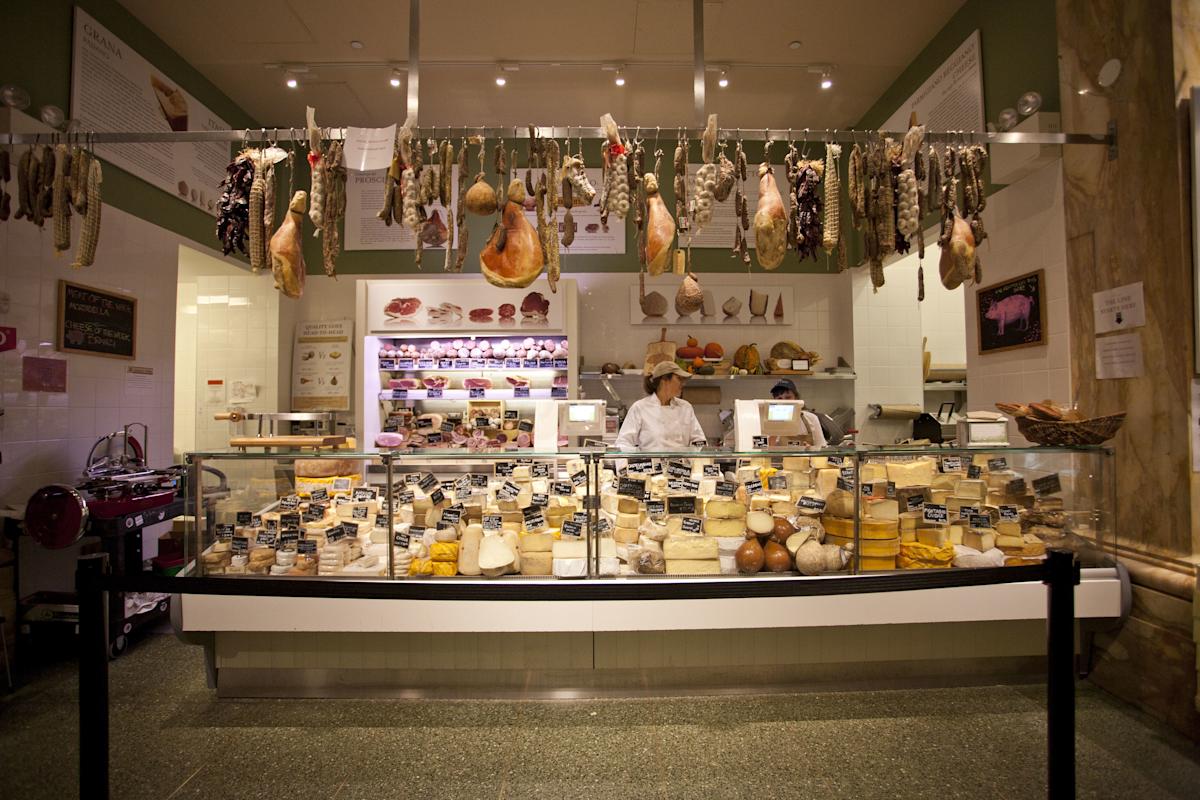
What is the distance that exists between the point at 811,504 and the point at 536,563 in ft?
4.41

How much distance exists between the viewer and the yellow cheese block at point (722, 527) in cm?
277

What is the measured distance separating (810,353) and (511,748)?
5.06m

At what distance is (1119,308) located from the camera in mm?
3113

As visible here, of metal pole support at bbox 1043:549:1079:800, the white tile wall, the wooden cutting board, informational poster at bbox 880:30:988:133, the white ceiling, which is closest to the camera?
metal pole support at bbox 1043:549:1079:800

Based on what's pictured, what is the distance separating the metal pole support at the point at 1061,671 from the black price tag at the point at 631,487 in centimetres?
152

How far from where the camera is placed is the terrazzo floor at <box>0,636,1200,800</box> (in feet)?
7.46

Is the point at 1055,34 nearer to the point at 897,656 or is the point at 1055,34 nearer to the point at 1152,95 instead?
the point at 1152,95

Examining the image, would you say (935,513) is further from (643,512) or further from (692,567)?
(643,512)

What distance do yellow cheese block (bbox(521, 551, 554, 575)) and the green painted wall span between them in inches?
174

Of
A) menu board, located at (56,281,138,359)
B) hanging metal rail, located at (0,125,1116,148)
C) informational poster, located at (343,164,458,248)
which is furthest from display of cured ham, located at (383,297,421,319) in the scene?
hanging metal rail, located at (0,125,1116,148)

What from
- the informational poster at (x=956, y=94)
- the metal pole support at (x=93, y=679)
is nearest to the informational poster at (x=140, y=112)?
the metal pole support at (x=93, y=679)

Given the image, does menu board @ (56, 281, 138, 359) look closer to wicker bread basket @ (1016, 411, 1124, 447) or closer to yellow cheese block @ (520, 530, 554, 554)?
yellow cheese block @ (520, 530, 554, 554)

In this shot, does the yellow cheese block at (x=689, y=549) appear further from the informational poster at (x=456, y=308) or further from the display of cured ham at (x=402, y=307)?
the display of cured ham at (x=402, y=307)

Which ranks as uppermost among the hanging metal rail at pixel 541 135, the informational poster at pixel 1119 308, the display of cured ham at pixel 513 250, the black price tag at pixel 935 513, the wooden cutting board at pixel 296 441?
the hanging metal rail at pixel 541 135
